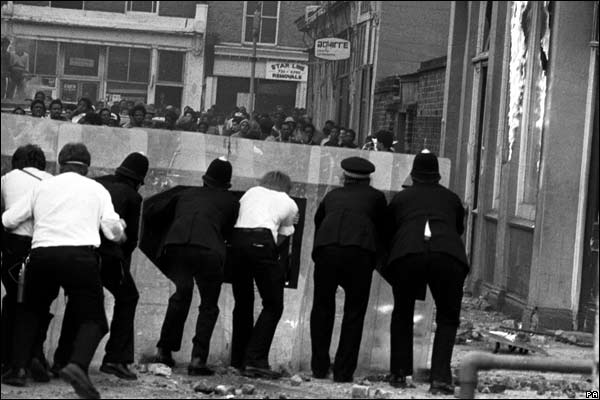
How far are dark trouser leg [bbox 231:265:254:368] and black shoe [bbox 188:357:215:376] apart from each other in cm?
35

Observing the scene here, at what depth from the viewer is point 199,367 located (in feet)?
37.0

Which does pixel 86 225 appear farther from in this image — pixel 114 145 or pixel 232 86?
pixel 232 86

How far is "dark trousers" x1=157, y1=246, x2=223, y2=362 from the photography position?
11.1 meters

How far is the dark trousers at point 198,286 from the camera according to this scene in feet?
36.4

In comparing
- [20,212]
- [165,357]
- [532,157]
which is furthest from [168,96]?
[20,212]

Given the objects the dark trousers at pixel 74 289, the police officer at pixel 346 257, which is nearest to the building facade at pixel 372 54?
the police officer at pixel 346 257

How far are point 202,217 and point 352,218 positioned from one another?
1.12 metres

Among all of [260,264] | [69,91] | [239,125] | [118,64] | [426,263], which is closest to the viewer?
[426,263]

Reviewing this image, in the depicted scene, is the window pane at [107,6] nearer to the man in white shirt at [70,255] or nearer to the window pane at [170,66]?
the window pane at [170,66]

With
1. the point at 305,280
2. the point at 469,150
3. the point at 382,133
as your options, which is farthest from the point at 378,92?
the point at 305,280

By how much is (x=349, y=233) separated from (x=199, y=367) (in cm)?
151

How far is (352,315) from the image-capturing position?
11.3 metres

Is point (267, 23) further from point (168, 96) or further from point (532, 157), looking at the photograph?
point (532, 157)

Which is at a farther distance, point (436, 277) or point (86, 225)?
point (436, 277)
